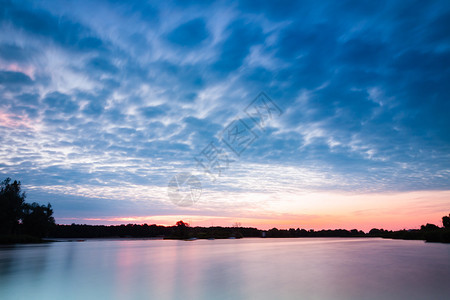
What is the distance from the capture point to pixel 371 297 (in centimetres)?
1017

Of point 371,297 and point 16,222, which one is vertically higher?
point 16,222

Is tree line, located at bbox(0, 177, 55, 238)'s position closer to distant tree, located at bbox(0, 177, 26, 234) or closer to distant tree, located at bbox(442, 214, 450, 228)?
distant tree, located at bbox(0, 177, 26, 234)

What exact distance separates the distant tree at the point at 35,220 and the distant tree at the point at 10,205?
3387 millimetres

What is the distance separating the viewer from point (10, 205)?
5822cm

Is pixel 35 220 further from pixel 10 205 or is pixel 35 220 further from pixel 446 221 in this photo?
pixel 446 221

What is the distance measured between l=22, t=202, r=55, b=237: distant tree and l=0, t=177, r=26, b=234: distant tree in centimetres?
339

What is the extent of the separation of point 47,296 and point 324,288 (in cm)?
1062

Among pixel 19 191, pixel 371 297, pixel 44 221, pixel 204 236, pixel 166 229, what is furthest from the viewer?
pixel 166 229

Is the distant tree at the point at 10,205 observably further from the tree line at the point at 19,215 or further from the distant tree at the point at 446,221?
the distant tree at the point at 446,221

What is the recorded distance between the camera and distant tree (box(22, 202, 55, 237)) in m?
71.1

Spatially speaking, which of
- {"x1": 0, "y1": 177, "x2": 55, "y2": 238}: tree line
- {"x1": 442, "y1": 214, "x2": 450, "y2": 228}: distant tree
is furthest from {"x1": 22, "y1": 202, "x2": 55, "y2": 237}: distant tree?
{"x1": 442, "y1": 214, "x2": 450, "y2": 228}: distant tree

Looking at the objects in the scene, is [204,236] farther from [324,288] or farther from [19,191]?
[324,288]

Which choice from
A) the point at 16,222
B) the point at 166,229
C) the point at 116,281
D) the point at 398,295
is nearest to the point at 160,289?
the point at 116,281

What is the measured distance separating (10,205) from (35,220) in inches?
605
